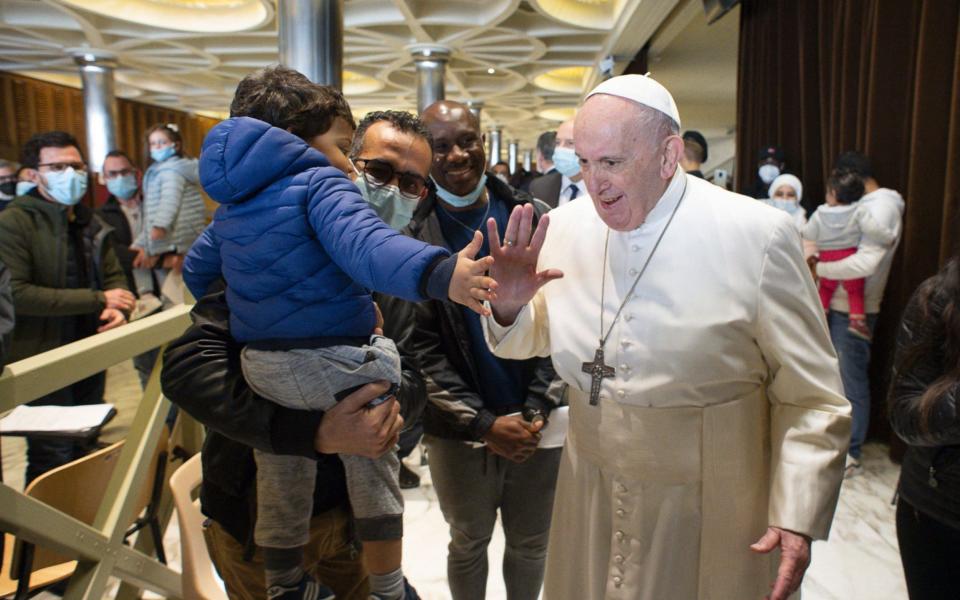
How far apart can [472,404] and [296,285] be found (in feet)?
2.92

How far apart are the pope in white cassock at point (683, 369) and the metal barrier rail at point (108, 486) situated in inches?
42.0

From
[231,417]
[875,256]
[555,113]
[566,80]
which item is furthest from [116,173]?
[555,113]

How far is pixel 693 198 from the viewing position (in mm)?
1424

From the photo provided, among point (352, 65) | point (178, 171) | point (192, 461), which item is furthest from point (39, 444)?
point (352, 65)

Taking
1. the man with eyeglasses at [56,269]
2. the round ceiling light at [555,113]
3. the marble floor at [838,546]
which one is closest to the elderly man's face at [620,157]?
the marble floor at [838,546]

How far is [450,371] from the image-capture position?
6.79 feet

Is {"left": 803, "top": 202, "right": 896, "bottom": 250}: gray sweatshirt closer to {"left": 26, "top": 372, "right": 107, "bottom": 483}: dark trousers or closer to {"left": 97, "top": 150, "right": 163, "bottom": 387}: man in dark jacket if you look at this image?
{"left": 26, "top": 372, "right": 107, "bottom": 483}: dark trousers

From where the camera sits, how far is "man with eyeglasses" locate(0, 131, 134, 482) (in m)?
3.06

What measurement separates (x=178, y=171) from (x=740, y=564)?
14.1ft

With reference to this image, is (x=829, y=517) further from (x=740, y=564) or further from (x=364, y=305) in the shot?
(x=364, y=305)

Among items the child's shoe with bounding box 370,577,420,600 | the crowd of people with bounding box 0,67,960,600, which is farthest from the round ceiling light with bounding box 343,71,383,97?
the child's shoe with bounding box 370,577,420,600

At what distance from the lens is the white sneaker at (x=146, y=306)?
162 inches

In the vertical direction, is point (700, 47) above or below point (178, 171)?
above

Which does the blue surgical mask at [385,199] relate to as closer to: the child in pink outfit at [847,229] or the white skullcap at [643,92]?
the white skullcap at [643,92]
